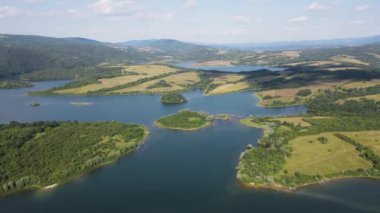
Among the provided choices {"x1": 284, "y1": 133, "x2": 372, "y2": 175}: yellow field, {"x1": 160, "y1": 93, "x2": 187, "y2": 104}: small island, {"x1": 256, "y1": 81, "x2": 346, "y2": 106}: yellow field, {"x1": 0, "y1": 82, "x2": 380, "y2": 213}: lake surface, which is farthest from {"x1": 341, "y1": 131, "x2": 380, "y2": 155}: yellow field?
{"x1": 160, "y1": 93, "x2": 187, "y2": 104}: small island

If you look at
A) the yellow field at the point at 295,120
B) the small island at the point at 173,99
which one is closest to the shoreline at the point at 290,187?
the yellow field at the point at 295,120

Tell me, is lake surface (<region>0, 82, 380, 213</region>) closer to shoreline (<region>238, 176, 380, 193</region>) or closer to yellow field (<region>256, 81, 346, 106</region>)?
shoreline (<region>238, 176, 380, 193</region>)

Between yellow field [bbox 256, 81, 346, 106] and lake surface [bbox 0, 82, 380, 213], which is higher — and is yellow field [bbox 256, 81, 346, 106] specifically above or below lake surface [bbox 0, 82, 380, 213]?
above

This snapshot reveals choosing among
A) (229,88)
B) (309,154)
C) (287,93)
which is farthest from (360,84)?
(309,154)

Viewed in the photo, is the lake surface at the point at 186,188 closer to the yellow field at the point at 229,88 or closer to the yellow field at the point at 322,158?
the yellow field at the point at 322,158

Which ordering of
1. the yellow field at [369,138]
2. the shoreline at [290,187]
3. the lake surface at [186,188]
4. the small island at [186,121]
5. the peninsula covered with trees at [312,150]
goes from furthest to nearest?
the small island at [186,121] → the yellow field at [369,138] → the peninsula covered with trees at [312,150] → the shoreline at [290,187] → the lake surface at [186,188]
